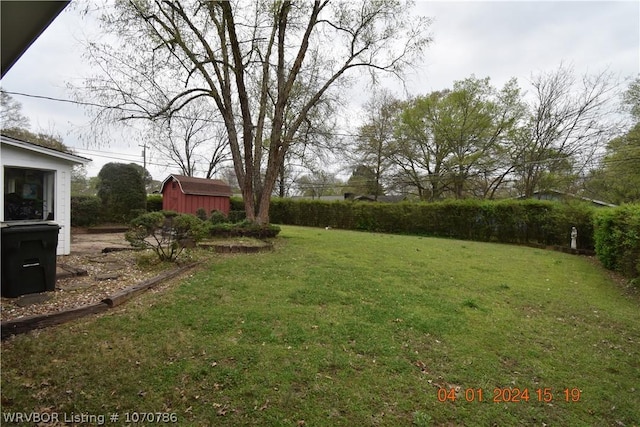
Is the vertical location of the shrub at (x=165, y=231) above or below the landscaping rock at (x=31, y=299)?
above

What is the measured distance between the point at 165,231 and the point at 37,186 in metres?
3.02

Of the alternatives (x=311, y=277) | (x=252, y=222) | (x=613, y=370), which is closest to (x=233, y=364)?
(x=311, y=277)

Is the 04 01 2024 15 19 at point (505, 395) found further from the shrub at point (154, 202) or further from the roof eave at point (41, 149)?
the shrub at point (154, 202)

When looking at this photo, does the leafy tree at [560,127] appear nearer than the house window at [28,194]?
No

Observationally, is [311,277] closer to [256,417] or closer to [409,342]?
[409,342]

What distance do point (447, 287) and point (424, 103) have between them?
22.2 meters

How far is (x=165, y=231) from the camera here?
6.04 metres

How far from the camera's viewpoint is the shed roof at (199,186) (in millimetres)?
19180

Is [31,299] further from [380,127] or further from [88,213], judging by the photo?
[380,127]

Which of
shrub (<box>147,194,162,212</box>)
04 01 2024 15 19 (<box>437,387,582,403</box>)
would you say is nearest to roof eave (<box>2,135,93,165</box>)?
04 01 2024 15 19 (<box>437,387,582,403</box>)

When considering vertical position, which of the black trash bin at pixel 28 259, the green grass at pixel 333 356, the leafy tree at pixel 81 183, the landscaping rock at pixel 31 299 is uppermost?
the leafy tree at pixel 81 183

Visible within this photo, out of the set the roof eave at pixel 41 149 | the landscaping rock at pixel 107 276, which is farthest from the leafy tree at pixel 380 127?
the landscaping rock at pixel 107 276

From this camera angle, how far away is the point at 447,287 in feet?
17.8

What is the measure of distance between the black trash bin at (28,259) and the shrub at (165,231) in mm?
1338
